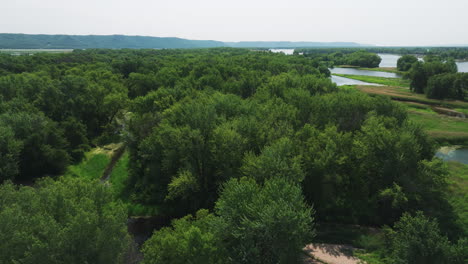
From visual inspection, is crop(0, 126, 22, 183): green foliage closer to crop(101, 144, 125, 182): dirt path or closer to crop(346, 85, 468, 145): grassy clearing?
crop(101, 144, 125, 182): dirt path

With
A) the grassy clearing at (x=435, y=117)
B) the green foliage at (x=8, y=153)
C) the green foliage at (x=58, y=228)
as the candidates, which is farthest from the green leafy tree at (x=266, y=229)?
the green foliage at (x=8, y=153)

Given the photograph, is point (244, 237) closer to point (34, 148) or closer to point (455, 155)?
point (34, 148)

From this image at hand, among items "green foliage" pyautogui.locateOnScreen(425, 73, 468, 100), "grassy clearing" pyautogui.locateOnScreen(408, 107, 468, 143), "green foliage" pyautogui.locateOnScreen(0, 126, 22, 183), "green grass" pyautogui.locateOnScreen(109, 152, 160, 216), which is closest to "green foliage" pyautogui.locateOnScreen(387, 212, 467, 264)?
Result: "green grass" pyautogui.locateOnScreen(109, 152, 160, 216)

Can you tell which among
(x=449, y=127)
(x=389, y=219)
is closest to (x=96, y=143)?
(x=389, y=219)

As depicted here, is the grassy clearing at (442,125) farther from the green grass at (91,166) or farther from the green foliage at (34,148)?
the green foliage at (34,148)

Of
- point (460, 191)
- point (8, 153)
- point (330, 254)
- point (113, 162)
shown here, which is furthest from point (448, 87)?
point (8, 153)

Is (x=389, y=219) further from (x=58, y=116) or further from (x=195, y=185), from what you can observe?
(x=58, y=116)
